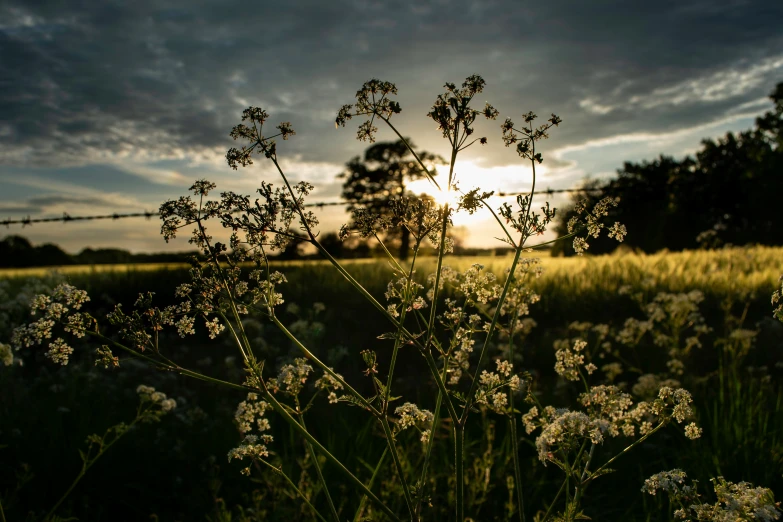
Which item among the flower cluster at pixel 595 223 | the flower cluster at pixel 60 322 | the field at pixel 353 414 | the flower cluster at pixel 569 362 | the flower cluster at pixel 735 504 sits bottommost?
the field at pixel 353 414

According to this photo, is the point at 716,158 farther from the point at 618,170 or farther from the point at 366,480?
the point at 366,480

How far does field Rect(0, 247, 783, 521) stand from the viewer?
4406 mm

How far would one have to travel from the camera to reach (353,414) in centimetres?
595

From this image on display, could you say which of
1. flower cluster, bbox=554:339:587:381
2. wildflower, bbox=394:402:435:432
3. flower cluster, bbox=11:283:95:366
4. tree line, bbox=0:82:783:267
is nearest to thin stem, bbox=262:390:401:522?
wildflower, bbox=394:402:435:432

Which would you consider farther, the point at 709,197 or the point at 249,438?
the point at 709,197

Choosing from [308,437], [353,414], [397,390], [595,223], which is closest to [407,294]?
[308,437]

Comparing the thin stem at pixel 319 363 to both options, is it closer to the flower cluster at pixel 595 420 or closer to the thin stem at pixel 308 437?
the thin stem at pixel 308 437

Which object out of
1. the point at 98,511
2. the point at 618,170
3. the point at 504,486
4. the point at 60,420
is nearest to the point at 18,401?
the point at 60,420

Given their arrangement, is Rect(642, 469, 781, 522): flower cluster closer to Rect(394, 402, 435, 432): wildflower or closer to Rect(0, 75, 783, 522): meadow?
Rect(0, 75, 783, 522): meadow

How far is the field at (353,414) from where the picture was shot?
4406 millimetres

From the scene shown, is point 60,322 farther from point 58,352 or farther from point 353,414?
point 353,414

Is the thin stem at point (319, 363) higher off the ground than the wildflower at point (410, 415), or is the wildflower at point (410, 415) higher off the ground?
the thin stem at point (319, 363)

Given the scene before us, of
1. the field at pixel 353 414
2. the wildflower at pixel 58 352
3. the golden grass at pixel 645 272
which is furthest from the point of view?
the golden grass at pixel 645 272

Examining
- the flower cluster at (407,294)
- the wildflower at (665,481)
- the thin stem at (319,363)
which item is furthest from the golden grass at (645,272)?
the thin stem at (319,363)
